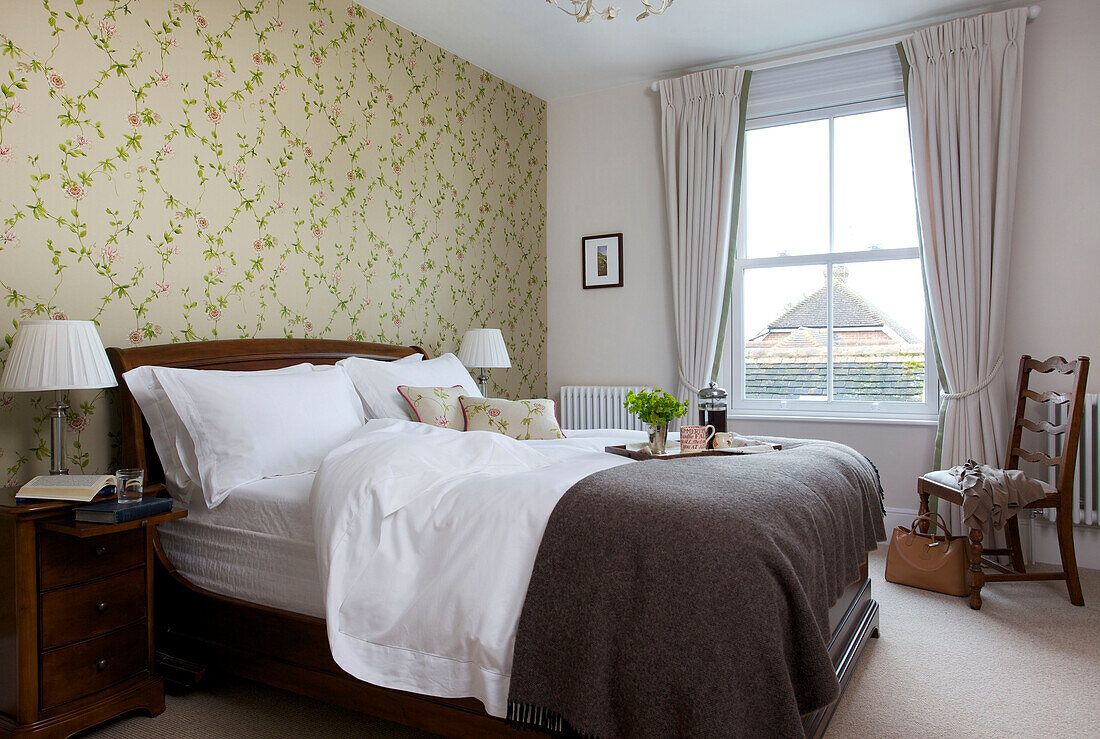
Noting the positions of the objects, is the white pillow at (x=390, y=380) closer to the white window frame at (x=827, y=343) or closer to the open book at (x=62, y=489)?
the open book at (x=62, y=489)

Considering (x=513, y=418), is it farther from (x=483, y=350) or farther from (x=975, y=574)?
(x=975, y=574)

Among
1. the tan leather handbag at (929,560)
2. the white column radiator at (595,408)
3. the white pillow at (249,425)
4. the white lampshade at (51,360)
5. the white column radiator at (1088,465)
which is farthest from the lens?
the white column radiator at (595,408)

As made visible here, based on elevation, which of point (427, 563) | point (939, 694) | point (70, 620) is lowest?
point (939, 694)

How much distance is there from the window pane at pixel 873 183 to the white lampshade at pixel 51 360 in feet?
12.4

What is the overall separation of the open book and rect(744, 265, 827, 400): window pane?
3.53 m

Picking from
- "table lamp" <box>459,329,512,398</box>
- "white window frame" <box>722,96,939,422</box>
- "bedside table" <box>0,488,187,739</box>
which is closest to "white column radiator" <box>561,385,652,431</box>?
"white window frame" <box>722,96,939,422</box>

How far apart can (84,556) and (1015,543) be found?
368 centimetres

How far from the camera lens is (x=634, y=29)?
3885 mm

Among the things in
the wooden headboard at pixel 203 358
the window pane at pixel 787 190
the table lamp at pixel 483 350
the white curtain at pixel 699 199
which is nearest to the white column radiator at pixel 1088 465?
the window pane at pixel 787 190

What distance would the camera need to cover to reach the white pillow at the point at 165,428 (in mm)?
2324

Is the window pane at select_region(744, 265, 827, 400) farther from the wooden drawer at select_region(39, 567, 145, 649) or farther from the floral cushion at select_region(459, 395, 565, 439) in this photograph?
the wooden drawer at select_region(39, 567, 145, 649)

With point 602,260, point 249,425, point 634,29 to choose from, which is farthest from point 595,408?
point 249,425

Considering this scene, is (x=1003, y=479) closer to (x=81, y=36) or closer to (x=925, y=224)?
(x=925, y=224)

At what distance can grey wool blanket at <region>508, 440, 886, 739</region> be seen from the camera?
134 centimetres
